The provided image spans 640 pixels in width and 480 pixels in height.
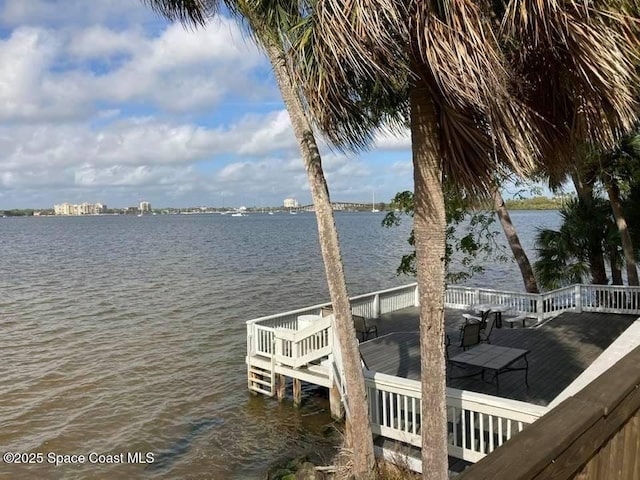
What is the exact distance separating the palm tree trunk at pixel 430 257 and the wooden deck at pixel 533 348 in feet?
12.8

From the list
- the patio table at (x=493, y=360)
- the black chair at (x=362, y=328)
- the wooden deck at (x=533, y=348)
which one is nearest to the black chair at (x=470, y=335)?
the wooden deck at (x=533, y=348)

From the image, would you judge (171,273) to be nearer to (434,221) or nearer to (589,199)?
(589,199)

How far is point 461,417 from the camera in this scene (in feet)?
21.5

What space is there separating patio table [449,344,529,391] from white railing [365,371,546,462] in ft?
3.86

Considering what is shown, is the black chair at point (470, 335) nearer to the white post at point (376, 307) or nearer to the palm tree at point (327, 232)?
the white post at point (376, 307)

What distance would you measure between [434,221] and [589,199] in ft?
45.2

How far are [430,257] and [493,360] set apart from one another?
4.92 m

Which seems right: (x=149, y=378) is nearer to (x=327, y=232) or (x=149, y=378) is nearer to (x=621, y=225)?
(x=327, y=232)

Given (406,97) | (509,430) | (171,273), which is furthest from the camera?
(171,273)

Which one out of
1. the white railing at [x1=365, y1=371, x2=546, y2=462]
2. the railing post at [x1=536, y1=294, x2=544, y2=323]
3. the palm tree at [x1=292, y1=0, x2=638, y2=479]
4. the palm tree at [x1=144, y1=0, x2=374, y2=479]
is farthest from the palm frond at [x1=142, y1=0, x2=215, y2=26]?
the railing post at [x1=536, y1=294, x2=544, y2=323]

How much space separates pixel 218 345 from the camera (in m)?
15.3

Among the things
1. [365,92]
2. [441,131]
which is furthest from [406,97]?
[441,131]

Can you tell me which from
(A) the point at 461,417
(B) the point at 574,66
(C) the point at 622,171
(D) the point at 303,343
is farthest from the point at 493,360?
(C) the point at 622,171

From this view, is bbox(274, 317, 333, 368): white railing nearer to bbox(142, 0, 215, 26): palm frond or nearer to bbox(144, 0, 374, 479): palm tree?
bbox(144, 0, 374, 479): palm tree
